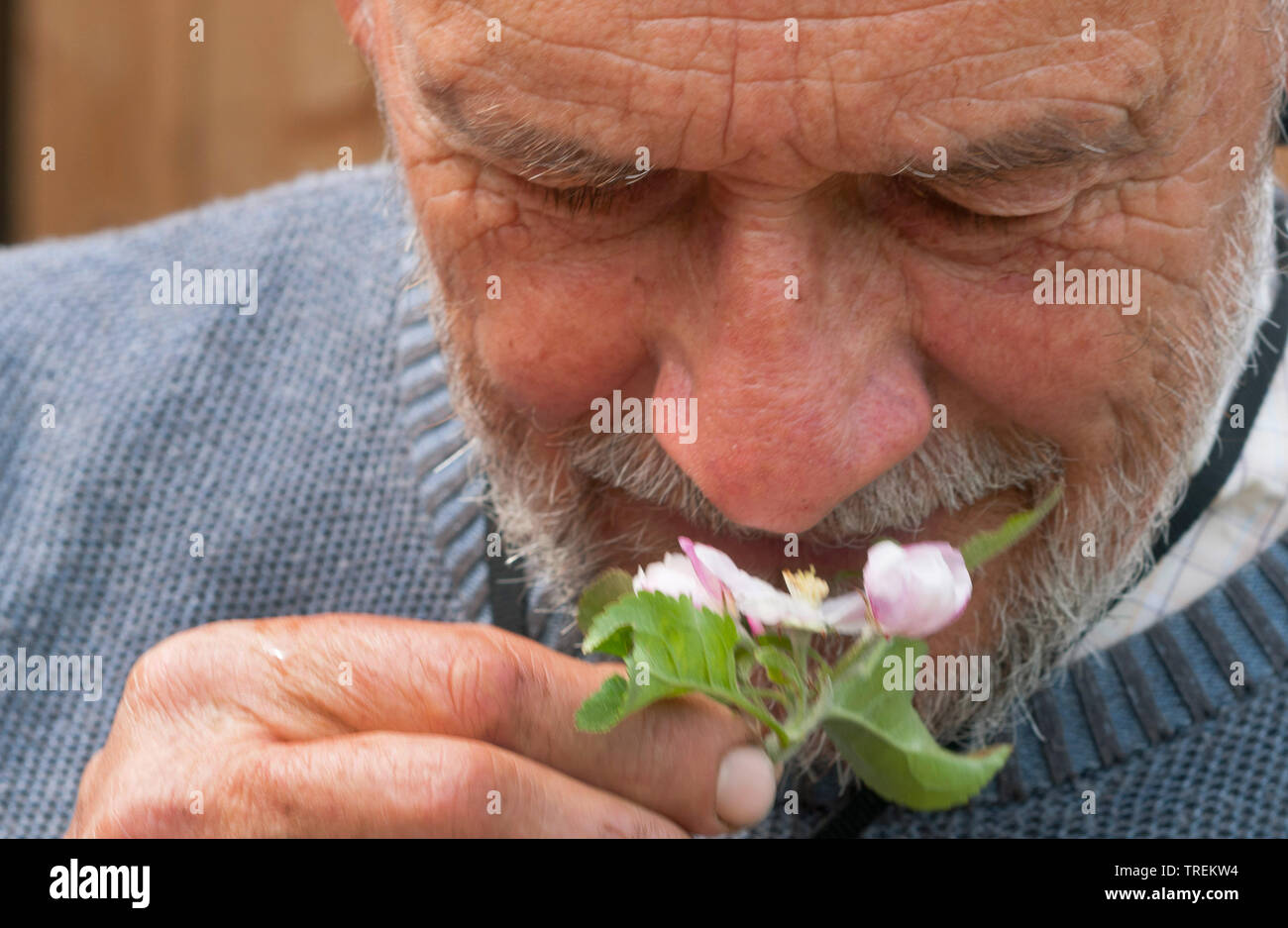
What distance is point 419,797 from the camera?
3.69 feet

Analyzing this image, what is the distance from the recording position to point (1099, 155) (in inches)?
50.2

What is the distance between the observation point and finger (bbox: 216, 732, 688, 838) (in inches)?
44.1

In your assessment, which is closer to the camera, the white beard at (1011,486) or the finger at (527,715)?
the finger at (527,715)

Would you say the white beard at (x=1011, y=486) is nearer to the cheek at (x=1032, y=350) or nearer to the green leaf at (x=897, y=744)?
the cheek at (x=1032, y=350)

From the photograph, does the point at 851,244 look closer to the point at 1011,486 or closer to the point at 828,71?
the point at 828,71

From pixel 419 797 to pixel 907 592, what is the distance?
0.43m

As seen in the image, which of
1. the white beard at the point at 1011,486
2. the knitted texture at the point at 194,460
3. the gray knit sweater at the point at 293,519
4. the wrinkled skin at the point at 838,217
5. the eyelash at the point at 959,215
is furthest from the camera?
the knitted texture at the point at 194,460

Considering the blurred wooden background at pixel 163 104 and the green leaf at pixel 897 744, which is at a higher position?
the blurred wooden background at pixel 163 104

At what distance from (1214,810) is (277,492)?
4.50 ft

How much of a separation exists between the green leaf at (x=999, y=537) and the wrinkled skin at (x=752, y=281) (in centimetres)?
5

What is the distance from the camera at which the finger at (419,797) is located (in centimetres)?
112

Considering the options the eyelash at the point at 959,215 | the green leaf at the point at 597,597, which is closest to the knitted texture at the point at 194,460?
the green leaf at the point at 597,597
